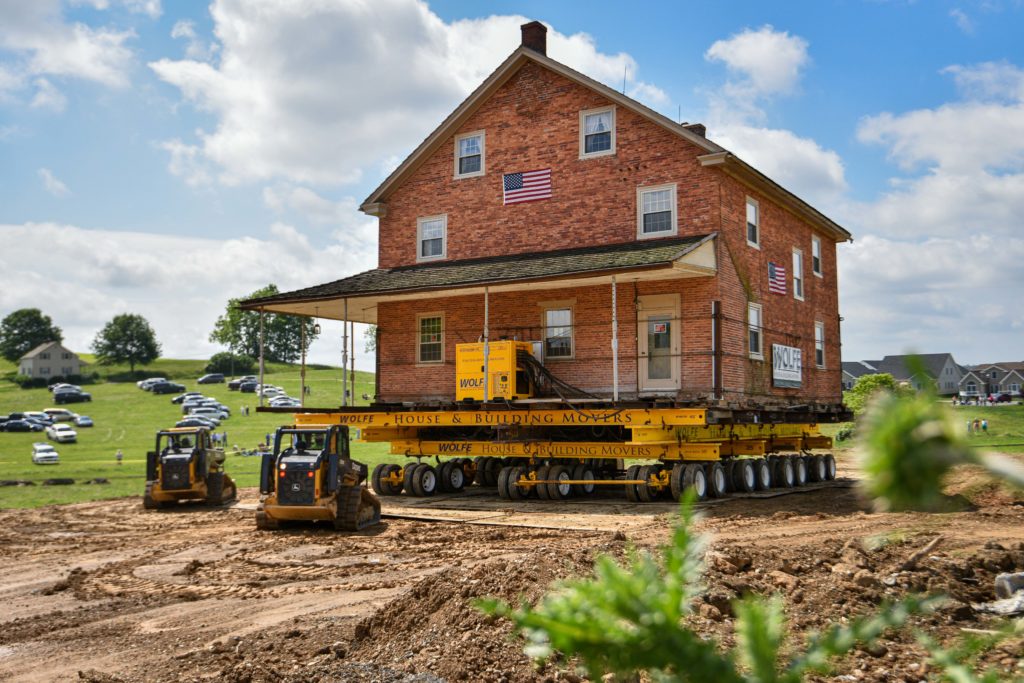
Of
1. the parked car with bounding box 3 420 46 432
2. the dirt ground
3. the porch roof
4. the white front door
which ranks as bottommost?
the dirt ground

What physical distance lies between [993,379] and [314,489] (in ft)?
534

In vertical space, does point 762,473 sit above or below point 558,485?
above

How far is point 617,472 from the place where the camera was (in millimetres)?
25406

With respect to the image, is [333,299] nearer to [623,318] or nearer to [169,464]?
[169,464]

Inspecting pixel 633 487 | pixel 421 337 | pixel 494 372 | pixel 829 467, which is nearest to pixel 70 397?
pixel 421 337

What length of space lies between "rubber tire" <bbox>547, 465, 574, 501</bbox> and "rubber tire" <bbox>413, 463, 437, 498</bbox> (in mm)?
4185

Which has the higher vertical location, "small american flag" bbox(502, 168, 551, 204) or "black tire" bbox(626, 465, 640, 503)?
"small american flag" bbox(502, 168, 551, 204)

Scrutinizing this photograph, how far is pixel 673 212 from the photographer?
26359 millimetres

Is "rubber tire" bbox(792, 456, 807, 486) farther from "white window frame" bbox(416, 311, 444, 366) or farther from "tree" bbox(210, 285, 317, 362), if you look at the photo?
"tree" bbox(210, 285, 317, 362)

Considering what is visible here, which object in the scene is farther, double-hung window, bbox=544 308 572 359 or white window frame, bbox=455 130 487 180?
white window frame, bbox=455 130 487 180

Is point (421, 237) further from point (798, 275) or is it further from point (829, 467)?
point (829, 467)

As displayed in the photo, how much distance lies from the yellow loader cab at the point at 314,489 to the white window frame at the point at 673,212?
10897 mm

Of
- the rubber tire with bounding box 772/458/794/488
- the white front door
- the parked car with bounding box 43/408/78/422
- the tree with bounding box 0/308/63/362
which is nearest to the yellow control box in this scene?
the white front door

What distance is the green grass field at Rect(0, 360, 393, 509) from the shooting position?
106ft
